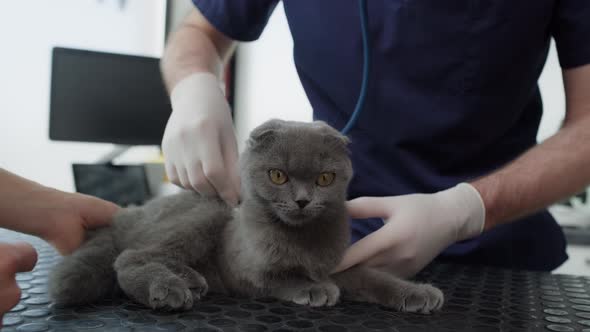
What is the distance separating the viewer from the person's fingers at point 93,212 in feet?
2.93

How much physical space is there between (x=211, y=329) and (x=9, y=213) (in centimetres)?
45

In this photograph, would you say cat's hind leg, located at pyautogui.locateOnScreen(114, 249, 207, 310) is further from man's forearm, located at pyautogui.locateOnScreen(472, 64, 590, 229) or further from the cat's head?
man's forearm, located at pyautogui.locateOnScreen(472, 64, 590, 229)

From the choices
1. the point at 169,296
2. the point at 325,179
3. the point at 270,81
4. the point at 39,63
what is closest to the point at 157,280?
the point at 169,296

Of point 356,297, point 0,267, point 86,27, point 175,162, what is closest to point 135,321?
point 0,267

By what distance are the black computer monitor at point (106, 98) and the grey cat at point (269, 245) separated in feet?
4.69

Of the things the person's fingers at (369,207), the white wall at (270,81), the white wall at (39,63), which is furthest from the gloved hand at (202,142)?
the white wall at (270,81)

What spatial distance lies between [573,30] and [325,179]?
2.18 ft

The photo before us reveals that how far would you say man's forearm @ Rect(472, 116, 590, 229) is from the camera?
0.90 metres

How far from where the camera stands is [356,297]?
2.46 feet

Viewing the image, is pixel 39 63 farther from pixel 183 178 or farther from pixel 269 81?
pixel 183 178

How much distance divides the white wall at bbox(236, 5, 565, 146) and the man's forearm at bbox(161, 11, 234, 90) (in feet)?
4.68

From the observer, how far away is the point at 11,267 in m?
0.49

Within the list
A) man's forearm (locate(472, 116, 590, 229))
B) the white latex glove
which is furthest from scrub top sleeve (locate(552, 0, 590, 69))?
the white latex glove

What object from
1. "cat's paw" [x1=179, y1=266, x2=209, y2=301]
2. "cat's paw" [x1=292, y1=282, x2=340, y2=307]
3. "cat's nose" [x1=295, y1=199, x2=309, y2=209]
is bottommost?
"cat's paw" [x1=292, y1=282, x2=340, y2=307]
